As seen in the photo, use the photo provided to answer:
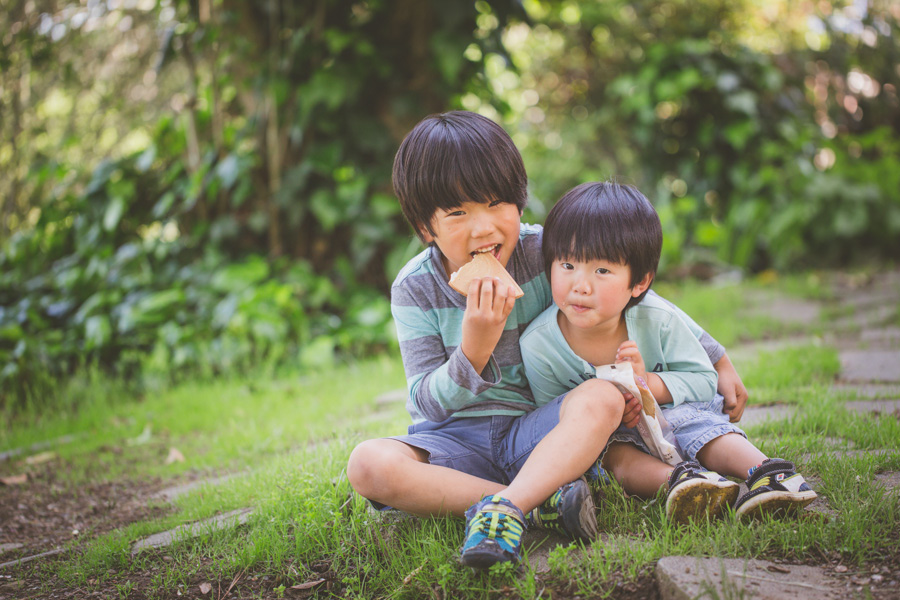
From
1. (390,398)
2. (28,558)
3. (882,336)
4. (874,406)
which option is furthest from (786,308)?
(28,558)

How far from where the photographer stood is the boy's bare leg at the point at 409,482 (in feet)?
5.47

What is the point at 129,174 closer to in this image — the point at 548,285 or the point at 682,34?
the point at 548,285

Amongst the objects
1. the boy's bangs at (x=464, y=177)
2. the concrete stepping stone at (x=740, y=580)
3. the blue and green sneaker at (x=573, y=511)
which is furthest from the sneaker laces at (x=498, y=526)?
the boy's bangs at (x=464, y=177)

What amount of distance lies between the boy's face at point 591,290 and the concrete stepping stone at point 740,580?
0.59 meters

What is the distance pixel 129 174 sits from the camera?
492cm

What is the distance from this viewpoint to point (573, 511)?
1539 millimetres

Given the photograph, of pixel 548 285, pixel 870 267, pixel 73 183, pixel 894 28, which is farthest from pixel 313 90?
pixel 894 28

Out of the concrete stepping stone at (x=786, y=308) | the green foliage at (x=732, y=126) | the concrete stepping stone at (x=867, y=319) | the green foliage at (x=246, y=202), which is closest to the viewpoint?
the concrete stepping stone at (x=867, y=319)

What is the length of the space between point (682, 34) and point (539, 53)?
1.63 m

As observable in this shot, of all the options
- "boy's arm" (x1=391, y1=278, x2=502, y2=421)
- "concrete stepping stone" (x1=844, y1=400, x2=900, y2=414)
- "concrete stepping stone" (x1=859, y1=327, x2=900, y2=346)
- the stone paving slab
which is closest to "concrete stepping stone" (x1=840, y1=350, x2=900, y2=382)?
the stone paving slab

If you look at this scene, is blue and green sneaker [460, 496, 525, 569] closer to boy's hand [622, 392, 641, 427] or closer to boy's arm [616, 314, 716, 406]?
boy's hand [622, 392, 641, 427]

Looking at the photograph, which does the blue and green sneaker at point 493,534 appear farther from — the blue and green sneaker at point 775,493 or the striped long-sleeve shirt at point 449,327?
the blue and green sneaker at point 775,493

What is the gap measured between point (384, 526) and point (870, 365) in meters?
2.26

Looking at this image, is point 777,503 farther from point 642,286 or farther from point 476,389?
point 476,389
